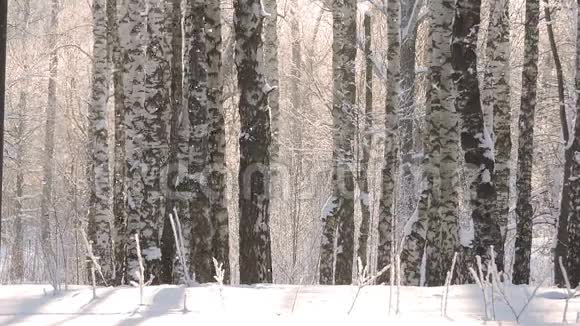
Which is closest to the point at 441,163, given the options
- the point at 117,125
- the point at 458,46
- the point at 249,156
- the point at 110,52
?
the point at 458,46

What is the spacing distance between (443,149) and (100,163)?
7027 millimetres

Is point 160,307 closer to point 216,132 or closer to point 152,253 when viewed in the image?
point 216,132

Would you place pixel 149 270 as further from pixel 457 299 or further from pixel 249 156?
pixel 457 299

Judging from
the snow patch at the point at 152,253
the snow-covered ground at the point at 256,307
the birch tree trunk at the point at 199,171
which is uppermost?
the birch tree trunk at the point at 199,171

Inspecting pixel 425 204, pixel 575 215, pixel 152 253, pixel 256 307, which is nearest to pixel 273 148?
pixel 425 204

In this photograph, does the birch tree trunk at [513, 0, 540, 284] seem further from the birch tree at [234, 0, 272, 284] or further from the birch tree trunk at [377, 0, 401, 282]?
the birch tree at [234, 0, 272, 284]

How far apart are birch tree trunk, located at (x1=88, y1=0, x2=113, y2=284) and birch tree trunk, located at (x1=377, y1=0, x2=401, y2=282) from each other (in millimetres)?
4870

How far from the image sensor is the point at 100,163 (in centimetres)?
1356

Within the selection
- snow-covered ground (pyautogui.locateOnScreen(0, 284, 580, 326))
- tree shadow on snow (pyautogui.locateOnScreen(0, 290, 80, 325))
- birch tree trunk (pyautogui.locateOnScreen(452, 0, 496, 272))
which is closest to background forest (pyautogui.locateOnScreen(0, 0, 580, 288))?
birch tree trunk (pyautogui.locateOnScreen(452, 0, 496, 272))

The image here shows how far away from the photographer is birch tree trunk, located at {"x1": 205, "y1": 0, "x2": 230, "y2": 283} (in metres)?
8.34

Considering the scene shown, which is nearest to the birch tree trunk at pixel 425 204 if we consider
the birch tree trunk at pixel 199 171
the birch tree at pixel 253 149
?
the birch tree at pixel 253 149

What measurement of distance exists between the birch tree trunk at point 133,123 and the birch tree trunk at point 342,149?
172 inches

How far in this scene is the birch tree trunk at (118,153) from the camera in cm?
1252

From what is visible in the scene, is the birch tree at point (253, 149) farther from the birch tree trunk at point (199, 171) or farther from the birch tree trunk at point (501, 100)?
the birch tree trunk at point (501, 100)
